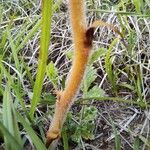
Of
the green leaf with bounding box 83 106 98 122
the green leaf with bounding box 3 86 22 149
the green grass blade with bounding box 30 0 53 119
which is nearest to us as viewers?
the green grass blade with bounding box 30 0 53 119

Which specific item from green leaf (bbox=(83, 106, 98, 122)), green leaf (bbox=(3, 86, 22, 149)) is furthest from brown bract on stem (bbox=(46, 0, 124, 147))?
green leaf (bbox=(83, 106, 98, 122))

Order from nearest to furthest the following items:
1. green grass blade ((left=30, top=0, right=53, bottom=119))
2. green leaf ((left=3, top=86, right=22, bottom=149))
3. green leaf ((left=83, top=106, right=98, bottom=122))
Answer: green grass blade ((left=30, top=0, right=53, bottom=119)) < green leaf ((left=3, top=86, right=22, bottom=149)) < green leaf ((left=83, top=106, right=98, bottom=122))

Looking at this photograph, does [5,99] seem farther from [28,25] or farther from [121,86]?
[28,25]

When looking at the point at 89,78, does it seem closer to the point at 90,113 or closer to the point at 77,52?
the point at 90,113

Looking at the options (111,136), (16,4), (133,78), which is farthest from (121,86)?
(16,4)

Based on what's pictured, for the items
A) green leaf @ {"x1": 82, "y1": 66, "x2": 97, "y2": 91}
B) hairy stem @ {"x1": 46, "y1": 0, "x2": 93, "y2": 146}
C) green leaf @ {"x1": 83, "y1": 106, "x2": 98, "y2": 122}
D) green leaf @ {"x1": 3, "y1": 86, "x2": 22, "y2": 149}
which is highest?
hairy stem @ {"x1": 46, "y1": 0, "x2": 93, "y2": 146}

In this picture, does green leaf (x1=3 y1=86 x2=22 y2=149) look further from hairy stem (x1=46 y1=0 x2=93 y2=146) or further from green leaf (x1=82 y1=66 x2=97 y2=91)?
green leaf (x1=82 y1=66 x2=97 y2=91)

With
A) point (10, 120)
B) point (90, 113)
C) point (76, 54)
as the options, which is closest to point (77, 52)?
point (76, 54)
